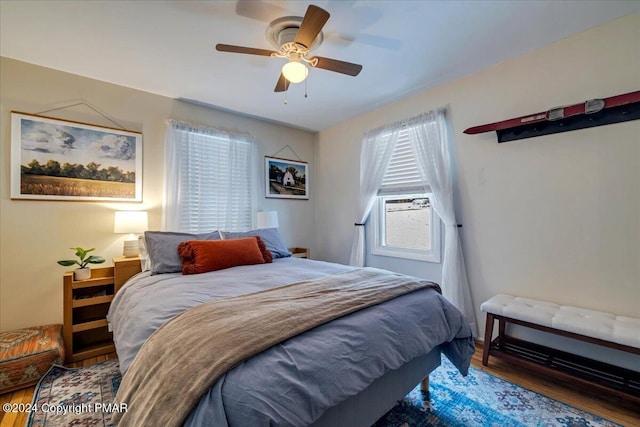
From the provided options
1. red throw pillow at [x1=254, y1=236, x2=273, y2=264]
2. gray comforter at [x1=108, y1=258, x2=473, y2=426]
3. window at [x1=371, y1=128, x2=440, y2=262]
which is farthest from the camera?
window at [x1=371, y1=128, x2=440, y2=262]

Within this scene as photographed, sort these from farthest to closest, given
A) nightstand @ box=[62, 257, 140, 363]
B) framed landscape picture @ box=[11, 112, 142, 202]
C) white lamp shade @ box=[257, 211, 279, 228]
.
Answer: white lamp shade @ box=[257, 211, 279, 228], framed landscape picture @ box=[11, 112, 142, 202], nightstand @ box=[62, 257, 140, 363]

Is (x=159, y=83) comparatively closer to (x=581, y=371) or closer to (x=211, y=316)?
(x=211, y=316)

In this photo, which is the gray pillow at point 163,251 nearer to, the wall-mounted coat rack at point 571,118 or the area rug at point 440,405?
the area rug at point 440,405

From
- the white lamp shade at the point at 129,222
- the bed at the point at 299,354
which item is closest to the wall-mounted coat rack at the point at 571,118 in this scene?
the bed at the point at 299,354

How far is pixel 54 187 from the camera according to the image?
247 centimetres

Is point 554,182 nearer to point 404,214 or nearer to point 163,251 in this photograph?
point 404,214

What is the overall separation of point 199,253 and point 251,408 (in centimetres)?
174

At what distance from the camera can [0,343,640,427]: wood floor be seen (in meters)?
1.59

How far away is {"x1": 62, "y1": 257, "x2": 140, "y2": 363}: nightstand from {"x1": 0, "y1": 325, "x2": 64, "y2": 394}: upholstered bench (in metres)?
0.15

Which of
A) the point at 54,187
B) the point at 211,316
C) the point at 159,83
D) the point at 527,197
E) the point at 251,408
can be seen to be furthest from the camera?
the point at 159,83

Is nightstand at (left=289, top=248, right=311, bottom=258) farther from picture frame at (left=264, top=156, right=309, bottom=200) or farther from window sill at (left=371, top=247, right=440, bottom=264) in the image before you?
window sill at (left=371, top=247, right=440, bottom=264)

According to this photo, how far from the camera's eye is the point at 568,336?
1786mm

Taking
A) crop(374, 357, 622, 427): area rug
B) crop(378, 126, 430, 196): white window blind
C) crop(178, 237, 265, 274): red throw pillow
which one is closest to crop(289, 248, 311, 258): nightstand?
crop(178, 237, 265, 274): red throw pillow

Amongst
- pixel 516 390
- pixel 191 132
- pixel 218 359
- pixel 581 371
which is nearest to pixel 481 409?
pixel 516 390
